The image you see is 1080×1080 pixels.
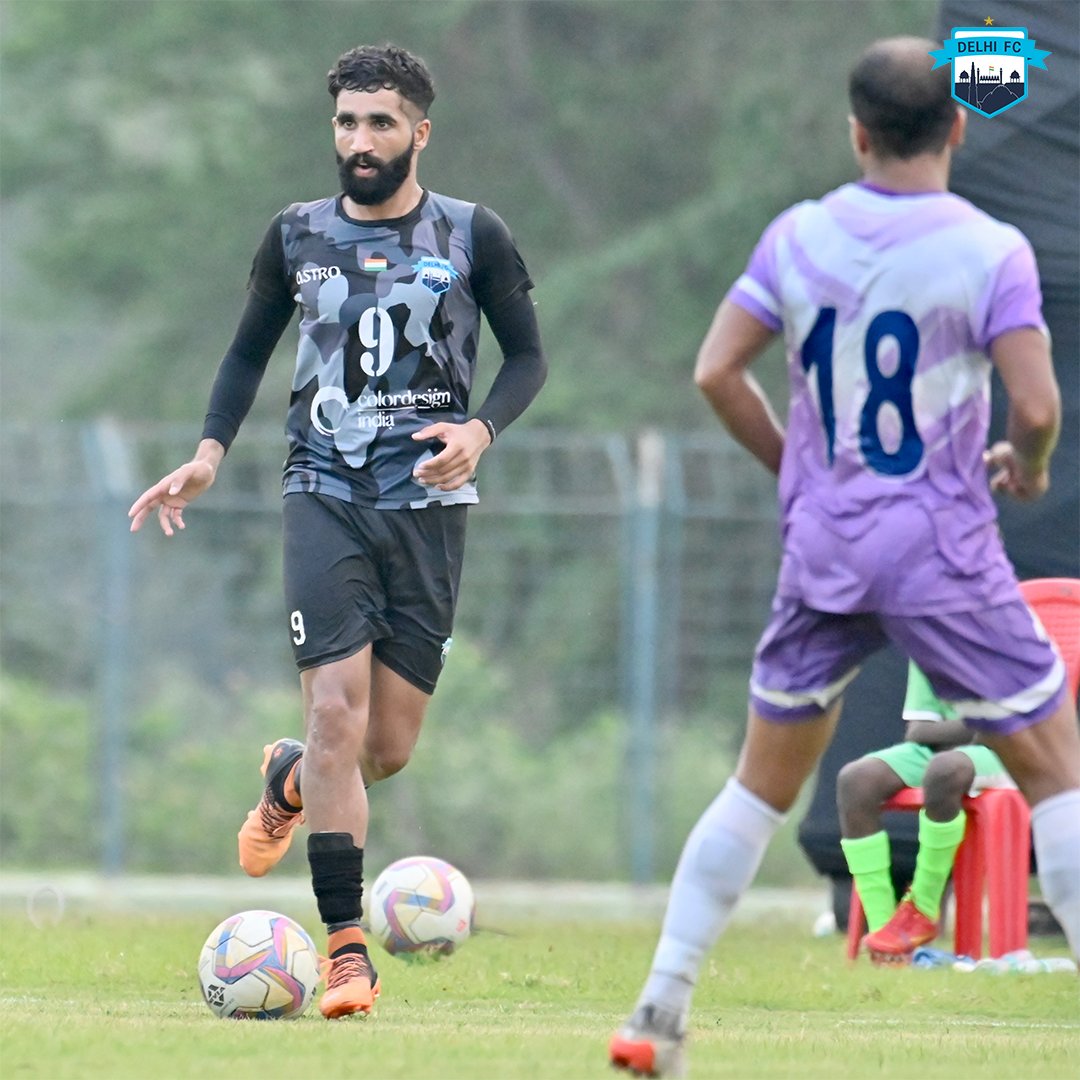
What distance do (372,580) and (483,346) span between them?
1622cm

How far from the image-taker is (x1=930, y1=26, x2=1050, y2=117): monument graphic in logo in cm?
1093

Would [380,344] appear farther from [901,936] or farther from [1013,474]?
[901,936]

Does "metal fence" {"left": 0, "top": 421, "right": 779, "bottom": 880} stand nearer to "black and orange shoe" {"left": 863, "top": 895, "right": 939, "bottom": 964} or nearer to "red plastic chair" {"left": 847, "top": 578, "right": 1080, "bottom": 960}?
"red plastic chair" {"left": 847, "top": 578, "right": 1080, "bottom": 960}

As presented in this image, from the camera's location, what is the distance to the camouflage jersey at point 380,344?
6762 millimetres

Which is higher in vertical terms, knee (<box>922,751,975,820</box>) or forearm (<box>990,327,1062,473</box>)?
forearm (<box>990,327,1062,473</box>)

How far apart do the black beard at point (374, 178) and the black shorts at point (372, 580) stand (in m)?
0.83

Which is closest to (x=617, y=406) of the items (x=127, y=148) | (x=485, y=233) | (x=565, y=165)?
(x=565, y=165)

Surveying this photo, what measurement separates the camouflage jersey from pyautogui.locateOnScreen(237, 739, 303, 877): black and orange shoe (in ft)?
3.99

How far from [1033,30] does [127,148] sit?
1539 centimetres

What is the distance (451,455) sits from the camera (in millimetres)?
6594

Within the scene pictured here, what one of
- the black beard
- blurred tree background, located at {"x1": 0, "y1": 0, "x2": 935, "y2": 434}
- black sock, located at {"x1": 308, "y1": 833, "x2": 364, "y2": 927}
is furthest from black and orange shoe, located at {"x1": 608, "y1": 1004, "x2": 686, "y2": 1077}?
blurred tree background, located at {"x1": 0, "y1": 0, "x2": 935, "y2": 434}

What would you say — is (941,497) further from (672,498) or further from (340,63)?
(672,498)

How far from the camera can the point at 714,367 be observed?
5148 millimetres

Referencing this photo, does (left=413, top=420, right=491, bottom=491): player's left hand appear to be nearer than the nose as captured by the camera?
Yes
